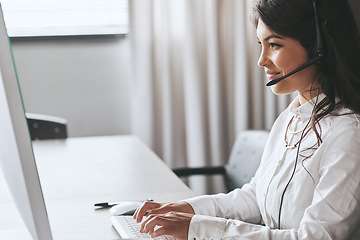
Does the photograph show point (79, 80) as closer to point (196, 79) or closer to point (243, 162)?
point (196, 79)

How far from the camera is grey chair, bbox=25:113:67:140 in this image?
2.54m

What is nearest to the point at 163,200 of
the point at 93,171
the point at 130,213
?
the point at 130,213

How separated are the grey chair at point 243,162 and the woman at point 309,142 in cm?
85

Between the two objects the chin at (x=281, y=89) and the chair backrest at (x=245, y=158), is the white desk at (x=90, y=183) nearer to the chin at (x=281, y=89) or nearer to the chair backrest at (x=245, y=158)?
the chair backrest at (x=245, y=158)

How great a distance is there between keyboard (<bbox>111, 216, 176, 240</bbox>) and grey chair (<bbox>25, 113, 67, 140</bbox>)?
1.29 metres

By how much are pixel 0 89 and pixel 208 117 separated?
241cm

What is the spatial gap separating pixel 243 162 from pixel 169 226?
113 centimetres

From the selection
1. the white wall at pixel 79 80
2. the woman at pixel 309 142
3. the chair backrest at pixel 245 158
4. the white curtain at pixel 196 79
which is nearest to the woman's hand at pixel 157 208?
the woman at pixel 309 142

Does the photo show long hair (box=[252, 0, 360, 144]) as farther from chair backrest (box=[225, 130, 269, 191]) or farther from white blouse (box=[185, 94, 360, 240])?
chair backrest (box=[225, 130, 269, 191])

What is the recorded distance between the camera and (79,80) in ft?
10.2

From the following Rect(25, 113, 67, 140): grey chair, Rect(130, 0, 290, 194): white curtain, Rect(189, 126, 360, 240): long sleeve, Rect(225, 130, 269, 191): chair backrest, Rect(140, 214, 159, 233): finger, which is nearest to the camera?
Rect(189, 126, 360, 240): long sleeve

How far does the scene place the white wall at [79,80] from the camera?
3041mm

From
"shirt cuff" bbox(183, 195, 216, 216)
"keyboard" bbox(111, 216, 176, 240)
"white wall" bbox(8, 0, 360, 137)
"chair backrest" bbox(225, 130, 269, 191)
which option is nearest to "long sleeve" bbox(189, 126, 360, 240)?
"keyboard" bbox(111, 216, 176, 240)

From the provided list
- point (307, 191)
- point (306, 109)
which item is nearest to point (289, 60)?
point (306, 109)
